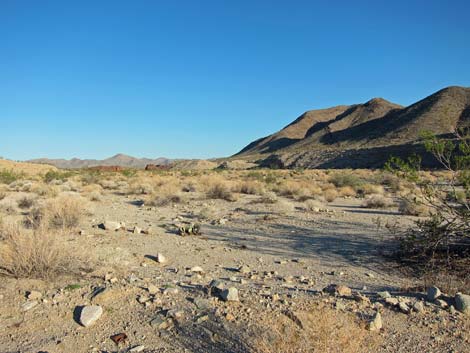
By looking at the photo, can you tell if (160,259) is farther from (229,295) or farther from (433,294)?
(433,294)

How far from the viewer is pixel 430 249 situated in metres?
7.22

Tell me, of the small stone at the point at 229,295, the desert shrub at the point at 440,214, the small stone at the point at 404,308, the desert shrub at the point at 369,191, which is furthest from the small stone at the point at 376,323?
the desert shrub at the point at 369,191

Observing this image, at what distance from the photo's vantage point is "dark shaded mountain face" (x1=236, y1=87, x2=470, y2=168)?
62.4m

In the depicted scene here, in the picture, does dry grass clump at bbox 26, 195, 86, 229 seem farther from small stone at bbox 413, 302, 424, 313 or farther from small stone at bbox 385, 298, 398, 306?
small stone at bbox 413, 302, 424, 313

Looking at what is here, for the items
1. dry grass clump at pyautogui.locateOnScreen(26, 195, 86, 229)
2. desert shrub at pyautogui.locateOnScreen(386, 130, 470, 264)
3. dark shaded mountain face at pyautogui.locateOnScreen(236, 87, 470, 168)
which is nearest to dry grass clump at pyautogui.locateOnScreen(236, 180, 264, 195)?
dry grass clump at pyautogui.locateOnScreen(26, 195, 86, 229)

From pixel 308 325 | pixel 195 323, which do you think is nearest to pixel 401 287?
pixel 308 325

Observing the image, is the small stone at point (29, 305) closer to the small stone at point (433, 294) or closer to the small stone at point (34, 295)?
the small stone at point (34, 295)

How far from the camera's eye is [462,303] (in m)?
4.55

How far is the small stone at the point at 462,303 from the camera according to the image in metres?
4.48

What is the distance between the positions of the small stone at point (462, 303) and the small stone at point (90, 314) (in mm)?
4181

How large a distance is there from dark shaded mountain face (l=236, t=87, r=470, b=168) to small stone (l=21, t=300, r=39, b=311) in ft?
141

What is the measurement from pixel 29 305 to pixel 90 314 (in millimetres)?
908

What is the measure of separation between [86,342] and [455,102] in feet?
277

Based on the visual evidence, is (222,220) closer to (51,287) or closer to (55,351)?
(51,287)
